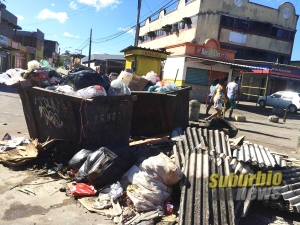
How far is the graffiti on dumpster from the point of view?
3.99 meters

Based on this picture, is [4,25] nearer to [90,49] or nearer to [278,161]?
[90,49]

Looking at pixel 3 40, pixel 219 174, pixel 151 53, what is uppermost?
pixel 3 40

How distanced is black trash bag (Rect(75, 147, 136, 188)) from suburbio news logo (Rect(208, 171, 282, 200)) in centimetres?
114

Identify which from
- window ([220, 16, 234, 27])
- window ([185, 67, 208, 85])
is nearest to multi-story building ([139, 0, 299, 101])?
window ([220, 16, 234, 27])

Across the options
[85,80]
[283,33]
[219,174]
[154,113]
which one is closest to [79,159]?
[85,80]

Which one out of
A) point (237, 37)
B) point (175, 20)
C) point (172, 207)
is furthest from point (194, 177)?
point (175, 20)

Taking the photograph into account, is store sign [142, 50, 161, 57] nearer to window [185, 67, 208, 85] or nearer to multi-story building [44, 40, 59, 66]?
window [185, 67, 208, 85]

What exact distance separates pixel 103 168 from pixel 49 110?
145 centimetres

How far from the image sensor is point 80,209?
9.73 feet

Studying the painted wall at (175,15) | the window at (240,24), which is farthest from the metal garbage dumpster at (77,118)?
the window at (240,24)

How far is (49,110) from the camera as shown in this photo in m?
4.08

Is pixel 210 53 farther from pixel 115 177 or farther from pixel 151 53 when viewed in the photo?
→ pixel 115 177

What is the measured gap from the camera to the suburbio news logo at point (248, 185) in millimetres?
3141

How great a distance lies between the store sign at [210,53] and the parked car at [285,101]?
4375mm
